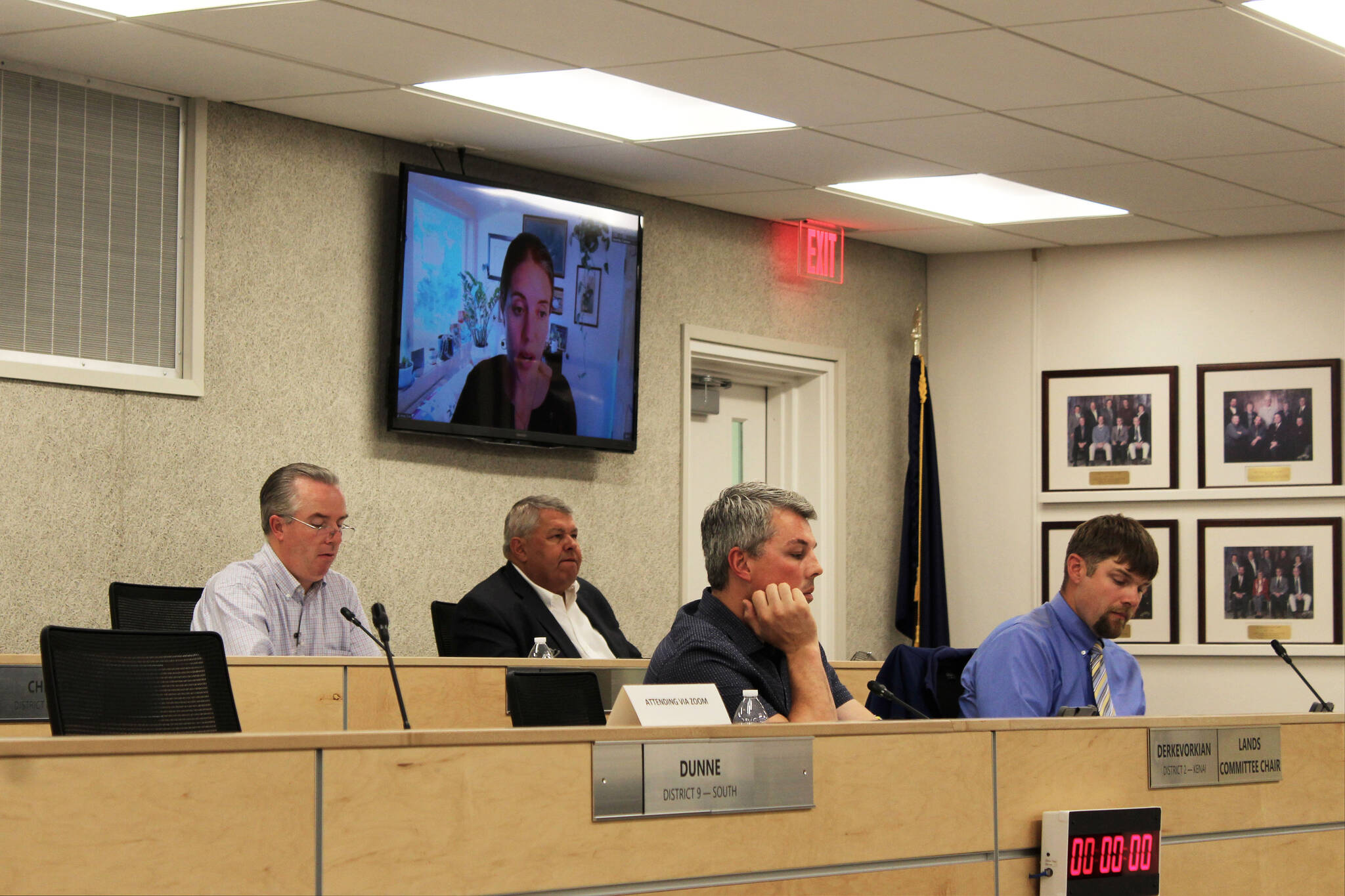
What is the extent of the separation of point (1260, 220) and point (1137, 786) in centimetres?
443

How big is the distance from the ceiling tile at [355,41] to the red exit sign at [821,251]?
7.34 feet

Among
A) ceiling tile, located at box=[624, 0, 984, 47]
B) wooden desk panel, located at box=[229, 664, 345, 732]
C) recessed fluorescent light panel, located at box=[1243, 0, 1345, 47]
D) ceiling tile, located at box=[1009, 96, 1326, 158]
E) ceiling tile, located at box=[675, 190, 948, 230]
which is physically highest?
recessed fluorescent light panel, located at box=[1243, 0, 1345, 47]

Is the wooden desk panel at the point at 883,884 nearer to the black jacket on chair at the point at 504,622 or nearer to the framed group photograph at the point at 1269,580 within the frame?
the black jacket on chair at the point at 504,622

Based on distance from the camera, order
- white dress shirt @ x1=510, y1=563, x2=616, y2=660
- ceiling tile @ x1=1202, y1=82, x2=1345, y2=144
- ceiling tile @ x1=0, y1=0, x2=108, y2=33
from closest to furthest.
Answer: ceiling tile @ x1=0, y1=0, x2=108, y2=33 → ceiling tile @ x1=1202, y1=82, x2=1345, y2=144 → white dress shirt @ x1=510, y1=563, x2=616, y2=660

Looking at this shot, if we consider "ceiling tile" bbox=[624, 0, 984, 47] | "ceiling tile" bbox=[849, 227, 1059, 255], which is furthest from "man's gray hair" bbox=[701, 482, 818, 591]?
"ceiling tile" bbox=[849, 227, 1059, 255]

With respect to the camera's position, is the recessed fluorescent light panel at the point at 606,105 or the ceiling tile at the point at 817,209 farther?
the ceiling tile at the point at 817,209

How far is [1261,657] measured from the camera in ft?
21.6

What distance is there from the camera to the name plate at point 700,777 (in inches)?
73.1

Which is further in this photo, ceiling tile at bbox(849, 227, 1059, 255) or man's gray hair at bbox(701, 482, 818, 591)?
ceiling tile at bbox(849, 227, 1059, 255)

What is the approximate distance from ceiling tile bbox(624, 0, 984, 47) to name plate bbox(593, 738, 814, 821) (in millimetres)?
2332

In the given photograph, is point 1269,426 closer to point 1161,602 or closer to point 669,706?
point 1161,602

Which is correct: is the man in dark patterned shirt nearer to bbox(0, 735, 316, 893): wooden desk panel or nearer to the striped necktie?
the striped necktie

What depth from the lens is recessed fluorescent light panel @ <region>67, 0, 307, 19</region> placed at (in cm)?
395

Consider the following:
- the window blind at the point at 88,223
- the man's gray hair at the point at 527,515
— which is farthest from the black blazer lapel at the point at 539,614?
the window blind at the point at 88,223
